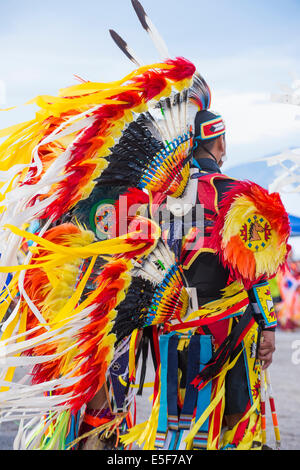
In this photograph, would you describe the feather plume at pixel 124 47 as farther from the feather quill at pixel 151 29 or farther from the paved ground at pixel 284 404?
the paved ground at pixel 284 404

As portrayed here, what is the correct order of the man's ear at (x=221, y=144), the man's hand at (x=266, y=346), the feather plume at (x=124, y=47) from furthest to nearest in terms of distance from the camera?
the man's ear at (x=221, y=144)
the feather plume at (x=124, y=47)
the man's hand at (x=266, y=346)

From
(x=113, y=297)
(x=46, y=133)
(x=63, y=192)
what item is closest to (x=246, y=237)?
(x=113, y=297)

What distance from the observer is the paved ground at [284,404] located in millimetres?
4066

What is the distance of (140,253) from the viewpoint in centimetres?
225

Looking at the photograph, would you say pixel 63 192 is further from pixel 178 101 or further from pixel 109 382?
pixel 109 382

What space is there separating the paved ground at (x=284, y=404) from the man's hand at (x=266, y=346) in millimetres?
1623

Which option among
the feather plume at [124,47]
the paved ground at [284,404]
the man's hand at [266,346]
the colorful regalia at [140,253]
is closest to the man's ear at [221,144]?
the colorful regalia at [140,253]

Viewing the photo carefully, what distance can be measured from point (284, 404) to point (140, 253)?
10.8 feet

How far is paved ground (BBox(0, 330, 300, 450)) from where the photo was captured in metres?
4.07

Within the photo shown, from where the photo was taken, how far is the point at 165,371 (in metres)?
2.50

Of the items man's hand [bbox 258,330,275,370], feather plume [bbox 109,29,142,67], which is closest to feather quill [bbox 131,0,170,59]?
feather plume [bbox 109,29,142,67]

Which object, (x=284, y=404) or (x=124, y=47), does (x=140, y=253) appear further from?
(x=284, y=404)

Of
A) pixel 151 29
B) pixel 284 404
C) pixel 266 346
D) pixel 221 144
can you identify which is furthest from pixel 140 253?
pixel 284 404

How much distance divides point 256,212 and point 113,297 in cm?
67
